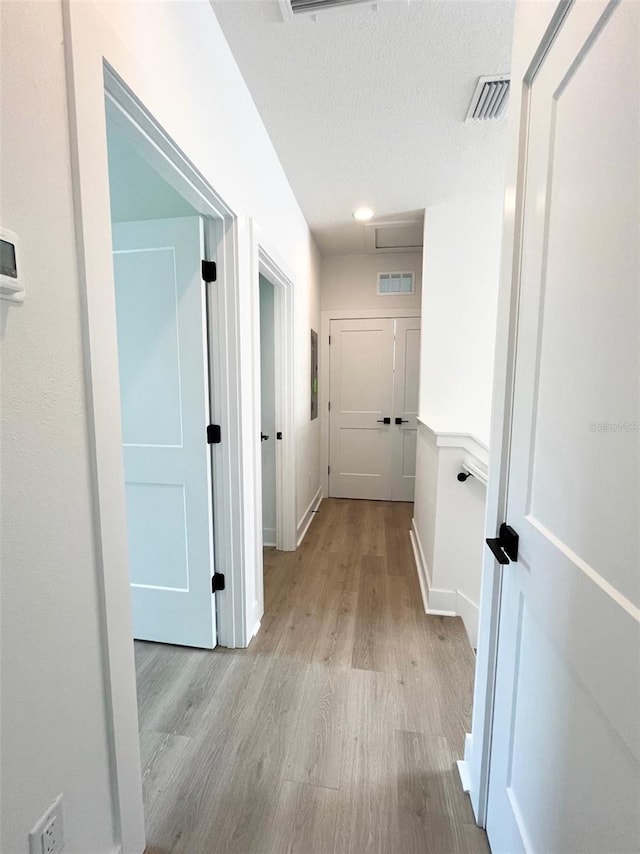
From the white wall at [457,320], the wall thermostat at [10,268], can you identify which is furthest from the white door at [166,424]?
the white wall at [457,320]

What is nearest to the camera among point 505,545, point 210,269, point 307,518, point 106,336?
point 106,336

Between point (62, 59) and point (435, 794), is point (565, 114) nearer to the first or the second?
point (62, 59)

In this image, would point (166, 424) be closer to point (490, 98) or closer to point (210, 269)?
point (210, 269)

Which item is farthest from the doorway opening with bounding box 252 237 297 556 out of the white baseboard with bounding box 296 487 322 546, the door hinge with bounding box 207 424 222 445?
the door hinge with bounding box 207 424 222 445

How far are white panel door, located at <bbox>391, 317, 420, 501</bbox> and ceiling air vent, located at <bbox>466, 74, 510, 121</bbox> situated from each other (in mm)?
2196

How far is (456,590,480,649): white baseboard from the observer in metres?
1.94

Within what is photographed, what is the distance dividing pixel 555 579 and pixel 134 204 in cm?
204

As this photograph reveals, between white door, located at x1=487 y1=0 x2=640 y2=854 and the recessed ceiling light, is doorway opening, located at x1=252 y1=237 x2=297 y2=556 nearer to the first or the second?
the recessed ceiling light

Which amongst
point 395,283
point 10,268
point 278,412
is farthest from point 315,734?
point 395,283

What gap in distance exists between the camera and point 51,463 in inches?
28.0

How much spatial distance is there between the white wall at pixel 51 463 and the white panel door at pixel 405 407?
3.36 m

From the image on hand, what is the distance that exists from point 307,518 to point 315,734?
2.14 meters

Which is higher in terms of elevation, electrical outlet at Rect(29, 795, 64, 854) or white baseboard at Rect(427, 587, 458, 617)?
electrical outlet at Rect(29, 795, 64, 854)

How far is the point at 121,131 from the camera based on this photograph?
1.02m
